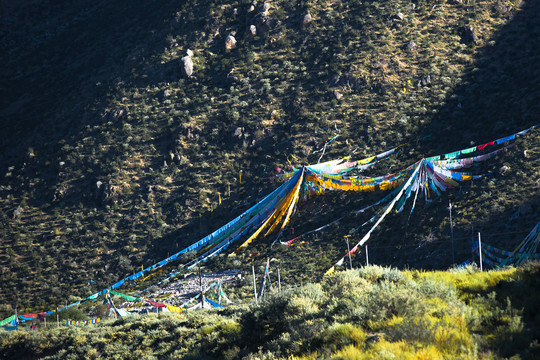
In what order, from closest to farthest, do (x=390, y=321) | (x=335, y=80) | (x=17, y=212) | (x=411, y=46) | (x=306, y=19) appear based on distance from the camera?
1. (x=390, y=321)
2. (x=17, y=212)
3. (x=335, y=80)
4. (x=411, y=46)
5. (x=306, y=19)

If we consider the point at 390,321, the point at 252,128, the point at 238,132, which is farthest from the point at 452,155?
the point at 390,321

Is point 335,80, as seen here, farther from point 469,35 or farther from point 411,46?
point 469,35

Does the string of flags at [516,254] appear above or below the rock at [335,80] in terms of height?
below

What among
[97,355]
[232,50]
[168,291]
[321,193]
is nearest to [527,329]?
[97,355]

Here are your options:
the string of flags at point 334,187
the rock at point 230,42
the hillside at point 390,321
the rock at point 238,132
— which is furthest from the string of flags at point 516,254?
the rock at point 230,42

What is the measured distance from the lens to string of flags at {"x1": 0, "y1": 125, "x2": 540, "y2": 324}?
2831 centimetres

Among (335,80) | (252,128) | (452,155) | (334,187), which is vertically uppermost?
(335,80)

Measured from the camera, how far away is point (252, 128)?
38156 mm

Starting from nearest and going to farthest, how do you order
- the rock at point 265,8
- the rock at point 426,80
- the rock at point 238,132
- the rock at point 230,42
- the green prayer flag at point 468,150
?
the green prayer flag at point 468,150 < the rock at point 426,80 < the rock at point 238,132 < the rock at point 230,42 < the rock at point 265,8

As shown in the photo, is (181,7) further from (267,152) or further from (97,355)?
(97,355)

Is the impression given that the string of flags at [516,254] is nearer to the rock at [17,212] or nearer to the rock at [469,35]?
the rock at [469,35]

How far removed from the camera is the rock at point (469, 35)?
40250mm

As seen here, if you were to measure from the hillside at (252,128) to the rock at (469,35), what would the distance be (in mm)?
161

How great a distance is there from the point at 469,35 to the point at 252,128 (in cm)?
2000
